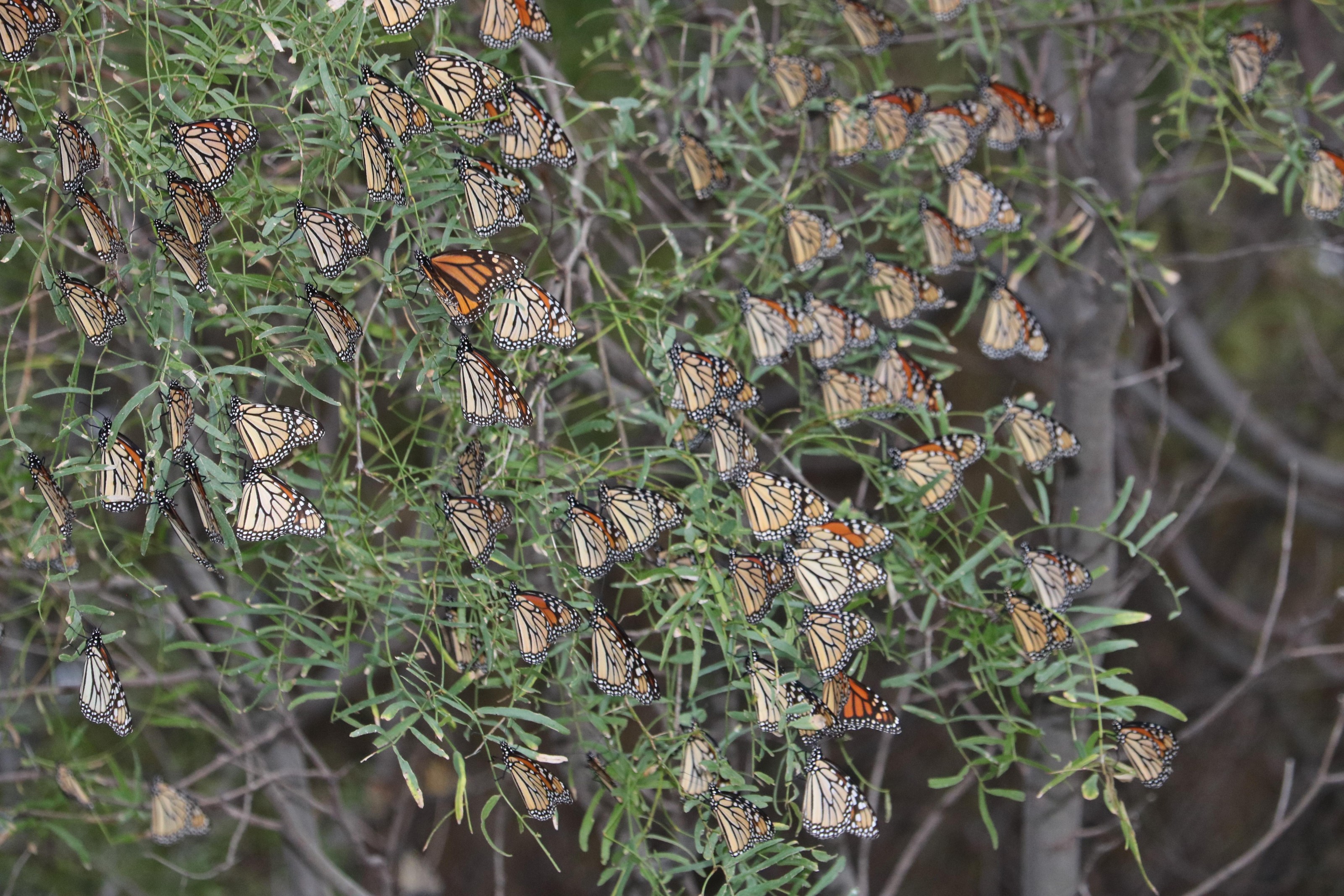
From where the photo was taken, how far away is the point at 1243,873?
291cm

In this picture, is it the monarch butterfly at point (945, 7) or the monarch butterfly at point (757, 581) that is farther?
the monarch butterfly at point (945, 7)

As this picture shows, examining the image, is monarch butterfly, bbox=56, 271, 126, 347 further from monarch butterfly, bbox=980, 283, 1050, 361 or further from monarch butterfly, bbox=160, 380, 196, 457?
monarch butterfly, bbox=980, 283, 1050, 361

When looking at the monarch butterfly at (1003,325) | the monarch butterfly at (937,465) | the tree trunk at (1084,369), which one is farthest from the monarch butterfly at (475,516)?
the tree trunk at (1084,369)

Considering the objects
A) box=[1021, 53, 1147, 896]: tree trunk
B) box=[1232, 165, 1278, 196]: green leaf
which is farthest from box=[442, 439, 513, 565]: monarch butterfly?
box=[1021, 53, 1147, 896]: tree trunk

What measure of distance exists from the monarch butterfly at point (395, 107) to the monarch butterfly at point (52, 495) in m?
0.31

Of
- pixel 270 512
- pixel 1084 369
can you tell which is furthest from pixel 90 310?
pixel 1084 369

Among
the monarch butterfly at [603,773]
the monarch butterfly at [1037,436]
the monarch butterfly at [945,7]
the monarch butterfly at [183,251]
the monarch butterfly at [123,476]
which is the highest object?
the monarch butterfly at [945,7]

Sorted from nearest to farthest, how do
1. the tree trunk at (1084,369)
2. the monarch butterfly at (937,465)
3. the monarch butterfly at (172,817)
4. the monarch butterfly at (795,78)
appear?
the monarch butterfly at (937,465) < the monarch butterfly at (795,78) < the monarch butterfly at (172,817) < the tree trunk at (1084,369)

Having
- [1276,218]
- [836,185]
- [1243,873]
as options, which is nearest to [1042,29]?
[836,185]

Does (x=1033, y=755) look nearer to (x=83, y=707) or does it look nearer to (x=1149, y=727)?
(x=1149, y=727)

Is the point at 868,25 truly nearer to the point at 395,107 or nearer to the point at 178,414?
the point at 395,107

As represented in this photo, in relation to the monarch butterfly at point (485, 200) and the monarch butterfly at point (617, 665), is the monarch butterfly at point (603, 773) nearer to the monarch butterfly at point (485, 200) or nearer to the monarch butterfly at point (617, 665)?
the monarch butterfly at point (617, 665)

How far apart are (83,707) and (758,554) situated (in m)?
0.50

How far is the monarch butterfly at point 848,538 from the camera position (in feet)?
2.34
